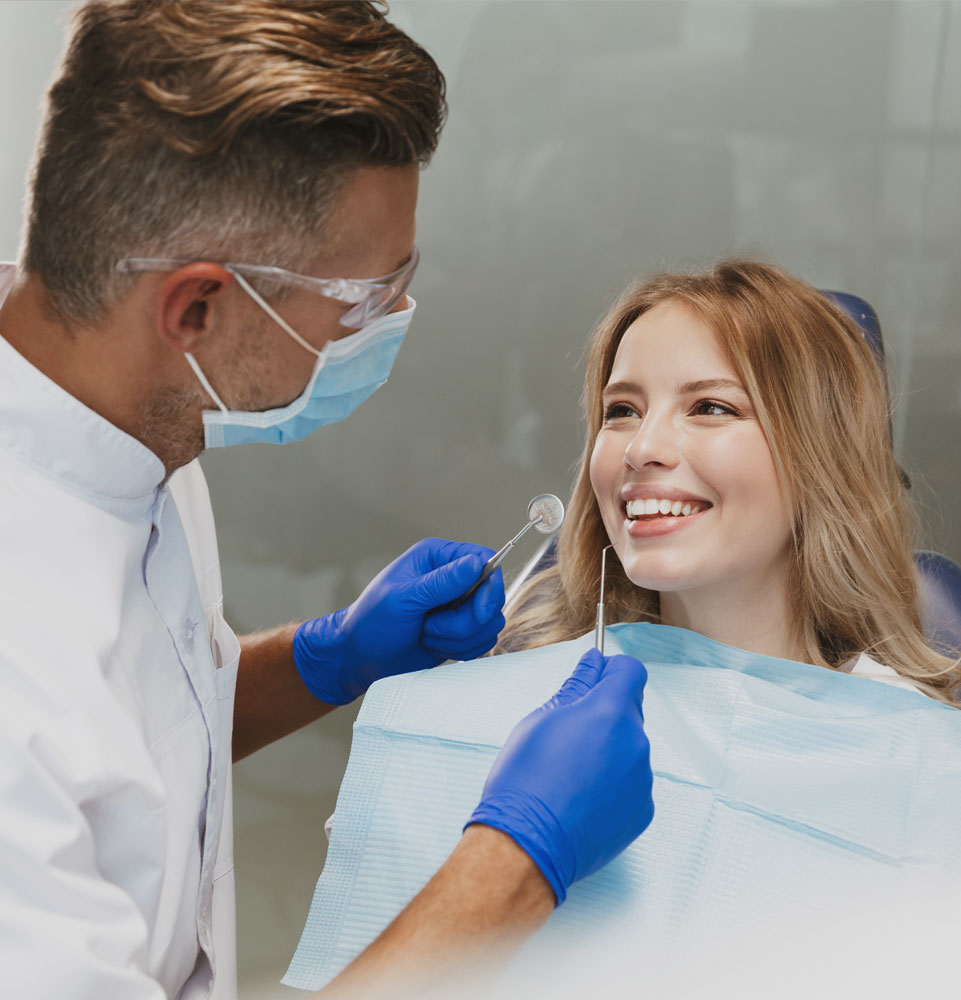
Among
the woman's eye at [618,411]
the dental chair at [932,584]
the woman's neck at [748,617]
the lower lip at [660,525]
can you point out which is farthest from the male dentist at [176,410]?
the dental chair at [932,584]

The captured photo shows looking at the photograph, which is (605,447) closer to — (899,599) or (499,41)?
(899,599)

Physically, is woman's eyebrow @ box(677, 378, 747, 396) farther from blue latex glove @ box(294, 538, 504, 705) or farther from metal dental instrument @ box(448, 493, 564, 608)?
blue latex glove @ box(294, 538, 504, 705)

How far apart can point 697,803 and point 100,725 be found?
742 millimetres

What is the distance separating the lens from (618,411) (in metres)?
1.68

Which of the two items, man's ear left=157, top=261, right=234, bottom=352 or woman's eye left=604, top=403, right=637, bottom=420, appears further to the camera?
woman's eye left=604, top=403, right=637, bottom=420

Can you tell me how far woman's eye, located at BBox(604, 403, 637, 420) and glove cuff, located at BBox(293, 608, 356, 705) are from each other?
0.54 m

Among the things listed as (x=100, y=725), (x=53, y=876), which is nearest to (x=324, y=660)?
(x=100, y=725)

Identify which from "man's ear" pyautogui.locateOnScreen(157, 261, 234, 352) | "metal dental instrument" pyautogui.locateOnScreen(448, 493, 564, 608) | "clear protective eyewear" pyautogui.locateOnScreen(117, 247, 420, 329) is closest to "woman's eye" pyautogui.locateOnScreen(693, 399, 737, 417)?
"metal dental instrument" pyautogui.locateOnScreen(448, 493, 564, 608)

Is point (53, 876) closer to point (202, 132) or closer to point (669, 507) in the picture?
point (202, 132)

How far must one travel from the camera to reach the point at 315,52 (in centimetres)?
112

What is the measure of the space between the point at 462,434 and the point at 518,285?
415mm

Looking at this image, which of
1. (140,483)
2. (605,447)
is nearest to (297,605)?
(605,447)

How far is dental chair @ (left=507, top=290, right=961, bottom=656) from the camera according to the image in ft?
5.90

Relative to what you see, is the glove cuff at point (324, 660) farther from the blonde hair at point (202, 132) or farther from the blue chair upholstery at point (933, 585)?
the blue chair upholstery at point (933, 585)
